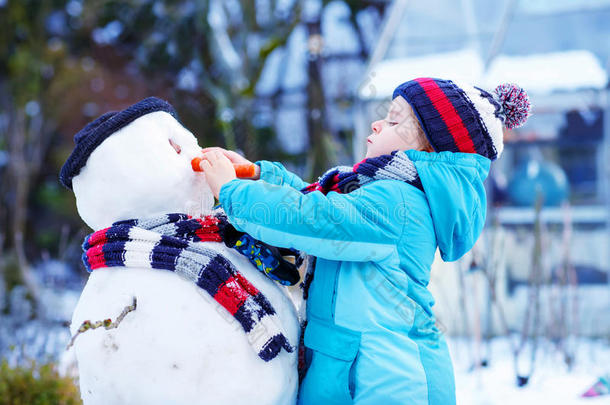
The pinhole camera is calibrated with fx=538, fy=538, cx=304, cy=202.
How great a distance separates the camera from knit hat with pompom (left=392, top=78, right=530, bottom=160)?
3.71ft

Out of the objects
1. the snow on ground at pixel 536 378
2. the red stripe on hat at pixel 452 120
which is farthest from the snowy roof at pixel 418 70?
the red stripe on hat at pixel 452 120

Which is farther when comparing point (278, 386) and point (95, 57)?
point (95, 57)

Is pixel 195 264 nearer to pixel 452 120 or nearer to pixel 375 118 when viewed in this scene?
pixel 452 120

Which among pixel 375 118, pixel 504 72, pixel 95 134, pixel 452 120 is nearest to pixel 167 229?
pixel 95 134

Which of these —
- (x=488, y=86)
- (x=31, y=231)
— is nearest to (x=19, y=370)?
(x=488, y=86)

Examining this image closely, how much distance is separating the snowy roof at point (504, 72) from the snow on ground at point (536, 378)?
186 centimetres

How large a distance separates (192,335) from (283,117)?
25.5 feet

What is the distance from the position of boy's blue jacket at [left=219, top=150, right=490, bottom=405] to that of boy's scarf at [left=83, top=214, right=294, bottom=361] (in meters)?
0.11

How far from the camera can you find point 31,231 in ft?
25.2

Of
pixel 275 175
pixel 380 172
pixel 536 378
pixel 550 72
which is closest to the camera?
pixel 380 172

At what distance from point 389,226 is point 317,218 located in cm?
15

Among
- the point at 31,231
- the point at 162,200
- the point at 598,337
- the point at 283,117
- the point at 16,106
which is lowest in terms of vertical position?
the point at 31,231

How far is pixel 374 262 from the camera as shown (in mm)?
1104

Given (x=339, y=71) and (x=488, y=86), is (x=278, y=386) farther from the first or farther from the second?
(x=339, y=71)
